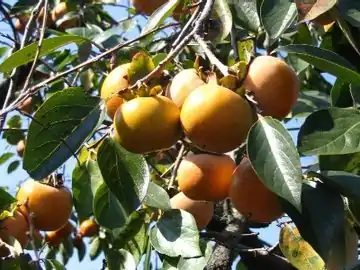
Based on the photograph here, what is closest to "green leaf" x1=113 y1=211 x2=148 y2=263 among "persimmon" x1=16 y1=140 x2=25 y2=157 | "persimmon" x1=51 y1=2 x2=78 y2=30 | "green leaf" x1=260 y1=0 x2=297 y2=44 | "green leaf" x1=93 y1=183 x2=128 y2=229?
"green leaf" x1=93 y1=183 x2=128 y2=229

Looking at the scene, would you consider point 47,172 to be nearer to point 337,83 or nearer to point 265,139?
point 265,139

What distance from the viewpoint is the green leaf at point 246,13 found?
3.49 ft

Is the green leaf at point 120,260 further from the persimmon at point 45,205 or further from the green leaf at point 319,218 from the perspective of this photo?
the green leaf at point 319,218

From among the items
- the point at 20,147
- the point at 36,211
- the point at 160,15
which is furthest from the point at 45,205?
the point at 20,147

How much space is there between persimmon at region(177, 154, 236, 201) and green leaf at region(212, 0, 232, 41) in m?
0.18

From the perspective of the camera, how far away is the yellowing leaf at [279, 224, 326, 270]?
95cm

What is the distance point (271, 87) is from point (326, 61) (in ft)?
0.33

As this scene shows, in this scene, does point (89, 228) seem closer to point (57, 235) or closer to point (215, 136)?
point (57, 235)

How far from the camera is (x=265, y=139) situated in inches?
28.1

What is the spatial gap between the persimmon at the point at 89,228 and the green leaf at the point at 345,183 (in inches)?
62.5

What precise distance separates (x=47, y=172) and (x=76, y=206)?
253 mm

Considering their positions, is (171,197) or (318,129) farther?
(171,197)

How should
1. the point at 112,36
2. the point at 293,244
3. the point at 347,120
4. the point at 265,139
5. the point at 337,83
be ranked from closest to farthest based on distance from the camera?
the point at 265,139 → the point at 347,120 → the point at 293,244 → the point at 337,83 → the point at 112,36

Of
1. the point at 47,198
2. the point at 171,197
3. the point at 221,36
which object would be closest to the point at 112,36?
the point at 47,198
